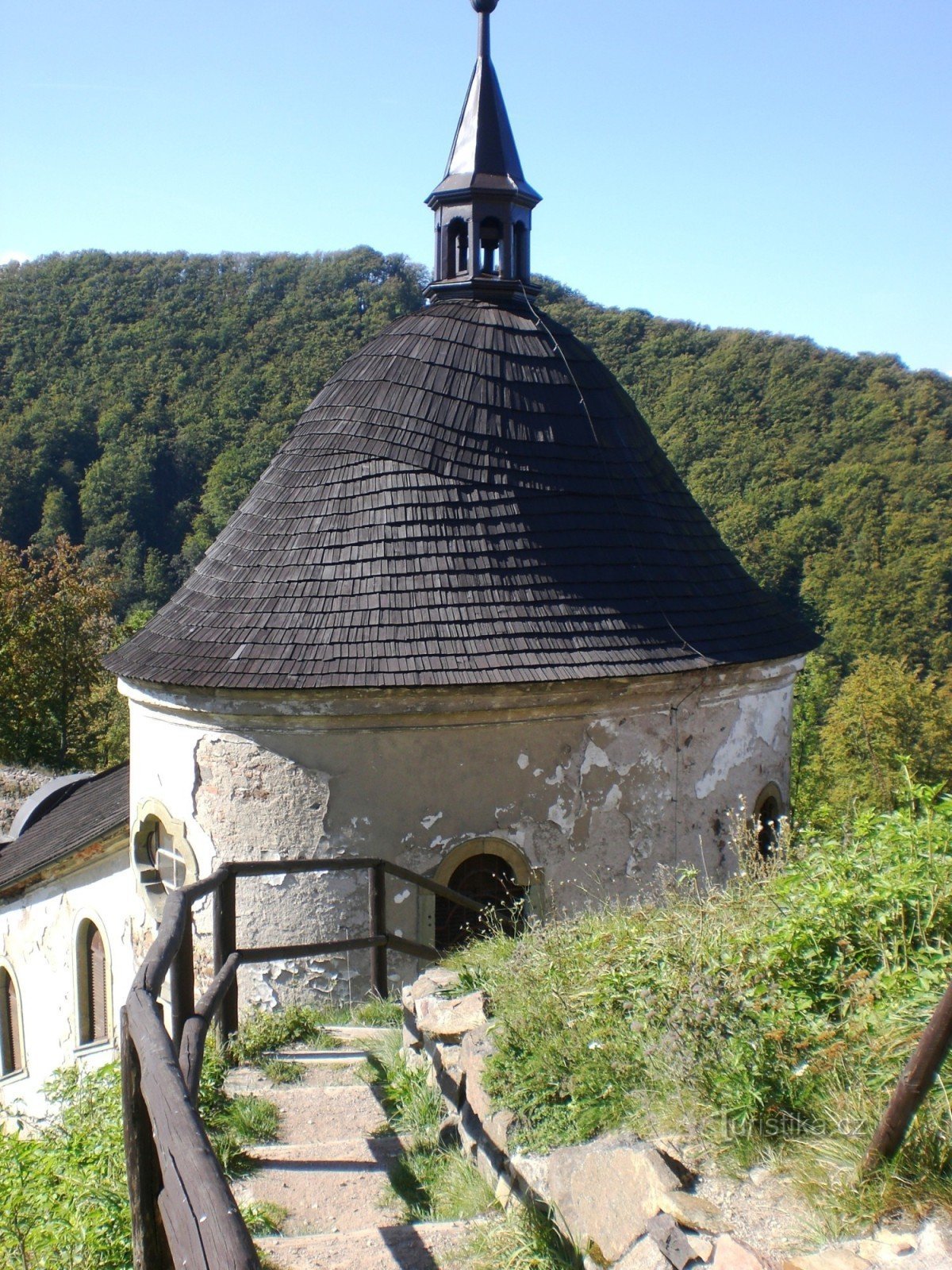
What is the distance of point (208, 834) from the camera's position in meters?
8.27

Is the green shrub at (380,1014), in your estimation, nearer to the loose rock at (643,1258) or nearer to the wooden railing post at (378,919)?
the wooden railing post at (378,919)

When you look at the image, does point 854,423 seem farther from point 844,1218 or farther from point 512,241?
point 844,1218

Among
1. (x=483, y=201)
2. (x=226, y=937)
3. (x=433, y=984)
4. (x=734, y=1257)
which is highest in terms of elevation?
(x=483, y=201)

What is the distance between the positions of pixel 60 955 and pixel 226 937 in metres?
7.42

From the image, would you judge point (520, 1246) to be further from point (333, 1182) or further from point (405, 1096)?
point (405, 1096)

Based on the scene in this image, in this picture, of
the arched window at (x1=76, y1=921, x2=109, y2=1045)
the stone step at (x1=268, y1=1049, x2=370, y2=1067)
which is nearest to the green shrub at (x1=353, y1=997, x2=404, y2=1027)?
the stone step at (x1=268, y1=1049, x2=370, y2=1067)

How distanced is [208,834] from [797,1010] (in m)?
5.91

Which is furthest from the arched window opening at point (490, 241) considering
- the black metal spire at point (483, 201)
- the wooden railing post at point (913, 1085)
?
the wooden railing post at point (913, 1085)

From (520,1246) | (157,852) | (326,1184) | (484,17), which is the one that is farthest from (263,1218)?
(484,17)

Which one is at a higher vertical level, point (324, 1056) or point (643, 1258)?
point (643, 1258)

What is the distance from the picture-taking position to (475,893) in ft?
26.6

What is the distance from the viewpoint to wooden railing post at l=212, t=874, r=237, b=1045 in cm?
537

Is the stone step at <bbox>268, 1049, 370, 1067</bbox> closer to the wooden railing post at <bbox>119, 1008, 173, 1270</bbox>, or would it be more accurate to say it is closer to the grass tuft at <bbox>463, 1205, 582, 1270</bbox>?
the grass tuft at <bbox>463, 1205, 582, 1270</bbox>

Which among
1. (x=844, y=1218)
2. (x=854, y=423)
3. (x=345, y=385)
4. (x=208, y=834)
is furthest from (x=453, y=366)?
(x=854, y=423)
